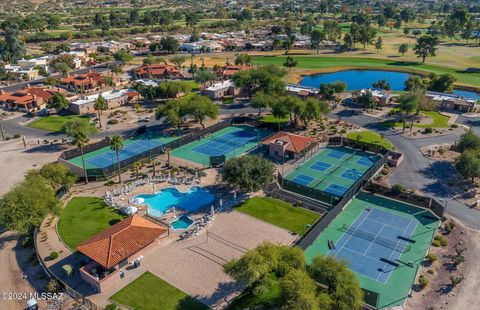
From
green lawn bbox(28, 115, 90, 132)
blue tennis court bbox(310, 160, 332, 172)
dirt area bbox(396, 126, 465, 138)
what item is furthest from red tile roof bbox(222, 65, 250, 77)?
blue tennis court bbox(310, 160, 332, 172)

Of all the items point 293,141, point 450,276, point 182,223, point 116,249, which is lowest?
point 450,276

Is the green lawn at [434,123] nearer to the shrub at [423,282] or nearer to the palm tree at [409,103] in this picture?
the palm tree at [409,103]

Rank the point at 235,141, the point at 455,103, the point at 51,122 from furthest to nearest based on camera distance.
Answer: the point at 455,103
the point at 51,122
the point at 235,141

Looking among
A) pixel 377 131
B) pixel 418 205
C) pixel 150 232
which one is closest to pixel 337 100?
pixel 377 131

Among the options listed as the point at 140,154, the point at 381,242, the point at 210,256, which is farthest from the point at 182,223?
the point at 381,242

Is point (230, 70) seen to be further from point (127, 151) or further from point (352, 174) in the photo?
point (352, 174)

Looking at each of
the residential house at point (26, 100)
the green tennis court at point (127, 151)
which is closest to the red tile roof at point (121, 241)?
the green tennis court at point (127, 151)

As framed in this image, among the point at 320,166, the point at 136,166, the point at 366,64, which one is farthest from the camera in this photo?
the point at 366,64
